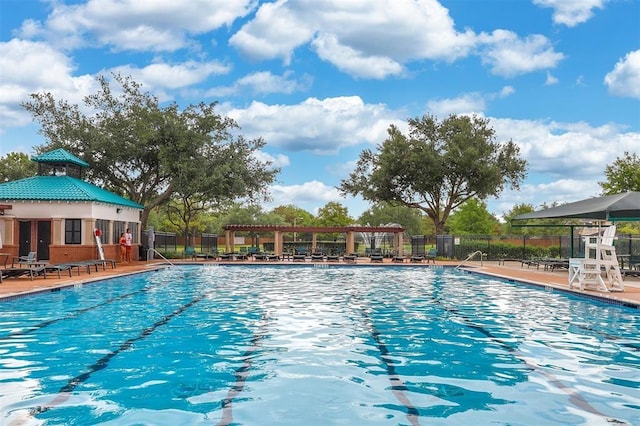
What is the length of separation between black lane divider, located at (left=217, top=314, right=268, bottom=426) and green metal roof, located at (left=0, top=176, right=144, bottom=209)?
1955 cm

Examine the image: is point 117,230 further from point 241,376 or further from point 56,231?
point 241,376

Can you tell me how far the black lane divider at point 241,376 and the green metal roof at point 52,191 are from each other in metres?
19.5

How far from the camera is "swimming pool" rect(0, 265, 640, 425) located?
19.0 ft

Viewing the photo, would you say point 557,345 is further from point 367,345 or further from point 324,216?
point 324,216

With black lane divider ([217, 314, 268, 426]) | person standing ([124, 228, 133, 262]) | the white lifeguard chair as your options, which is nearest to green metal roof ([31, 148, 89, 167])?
person standing ([124, 228, 133, 262])

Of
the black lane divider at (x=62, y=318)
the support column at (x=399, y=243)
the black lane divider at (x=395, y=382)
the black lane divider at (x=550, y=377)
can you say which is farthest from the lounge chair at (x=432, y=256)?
the black lane divider at (x=395, y=382)

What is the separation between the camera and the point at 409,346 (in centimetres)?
897

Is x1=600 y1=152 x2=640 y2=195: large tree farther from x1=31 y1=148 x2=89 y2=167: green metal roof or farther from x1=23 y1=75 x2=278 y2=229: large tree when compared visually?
x1=31 y1=148 x2=89 y2=167: green metal roof

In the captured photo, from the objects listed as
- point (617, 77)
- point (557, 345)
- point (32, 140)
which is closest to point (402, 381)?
point (557, 345)

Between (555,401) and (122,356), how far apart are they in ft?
18.7

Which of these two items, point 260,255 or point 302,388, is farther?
point 260,255

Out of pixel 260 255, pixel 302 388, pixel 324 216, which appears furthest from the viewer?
pixel 324 216

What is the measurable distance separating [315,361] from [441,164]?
30.7 m

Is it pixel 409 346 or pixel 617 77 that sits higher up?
pixel 617 77
